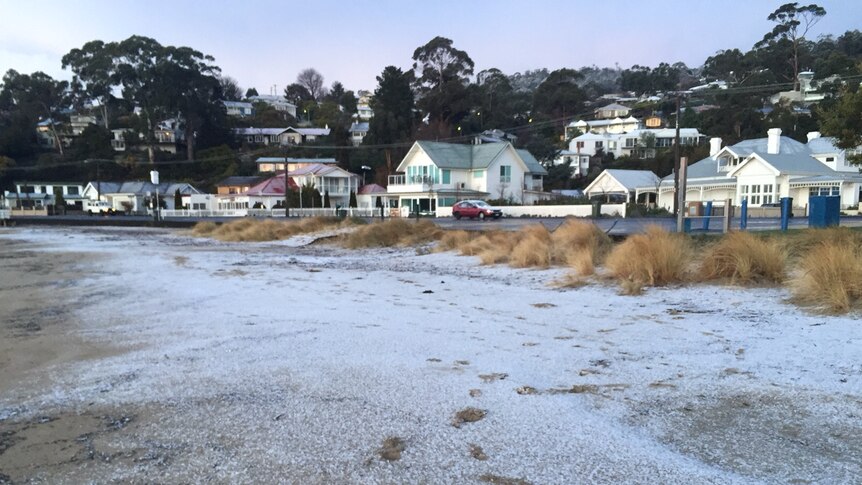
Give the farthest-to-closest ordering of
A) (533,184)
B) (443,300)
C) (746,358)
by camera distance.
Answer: (533,184)
(443,300)
(746,358)

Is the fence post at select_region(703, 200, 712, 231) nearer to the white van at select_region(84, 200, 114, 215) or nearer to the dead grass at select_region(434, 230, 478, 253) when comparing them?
the dead grass at select_region(434, 230, 478, 253)

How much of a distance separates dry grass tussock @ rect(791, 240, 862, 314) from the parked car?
3071 centimetres

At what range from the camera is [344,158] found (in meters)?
78.4

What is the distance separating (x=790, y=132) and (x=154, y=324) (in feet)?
248

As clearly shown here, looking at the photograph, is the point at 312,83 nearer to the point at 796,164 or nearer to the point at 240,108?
the point at 240,108

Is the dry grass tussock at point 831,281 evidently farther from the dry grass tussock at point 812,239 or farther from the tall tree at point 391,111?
the tall tree at point 391,111

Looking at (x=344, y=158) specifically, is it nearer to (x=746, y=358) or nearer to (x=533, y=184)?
(x=533, y=184)

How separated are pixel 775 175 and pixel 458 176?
26769mm

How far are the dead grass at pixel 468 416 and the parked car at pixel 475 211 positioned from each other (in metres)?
34.1

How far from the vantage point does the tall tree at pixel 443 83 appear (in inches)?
3036

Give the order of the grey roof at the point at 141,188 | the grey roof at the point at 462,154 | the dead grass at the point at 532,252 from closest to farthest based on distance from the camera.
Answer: the dead grass at the point at 532,252 < the grey roof at the point at 462,154 < the grey roof at the point at 141,188

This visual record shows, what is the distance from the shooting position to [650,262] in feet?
30.7

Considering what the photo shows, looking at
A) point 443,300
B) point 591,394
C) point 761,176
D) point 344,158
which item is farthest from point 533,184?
point 591,394

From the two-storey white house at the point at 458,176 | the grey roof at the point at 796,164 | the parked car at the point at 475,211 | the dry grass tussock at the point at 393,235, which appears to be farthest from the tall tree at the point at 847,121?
the two-storey white house at the point at 458,176
